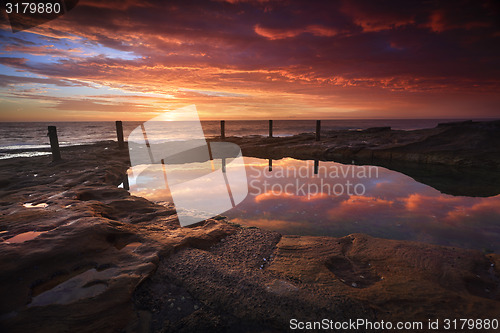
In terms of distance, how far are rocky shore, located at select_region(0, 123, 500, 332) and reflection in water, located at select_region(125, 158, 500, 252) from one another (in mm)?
865

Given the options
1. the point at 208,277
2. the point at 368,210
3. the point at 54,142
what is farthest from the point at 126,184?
the point at 368,210

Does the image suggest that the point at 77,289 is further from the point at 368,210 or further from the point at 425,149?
the point at 425,149

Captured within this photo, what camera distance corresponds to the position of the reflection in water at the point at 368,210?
4863 mm

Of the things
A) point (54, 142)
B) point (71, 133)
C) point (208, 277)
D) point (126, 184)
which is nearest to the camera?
point (208, 277)

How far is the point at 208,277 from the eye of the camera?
9.67 feet

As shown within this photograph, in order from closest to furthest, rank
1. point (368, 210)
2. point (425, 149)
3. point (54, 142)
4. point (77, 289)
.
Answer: point (77, 289)
point (368, 210)
point (54, 142)
point (425, 149)

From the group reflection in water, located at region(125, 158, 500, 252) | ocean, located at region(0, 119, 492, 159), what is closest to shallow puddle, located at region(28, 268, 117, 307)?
reflection in water, located at region(125, 158, 500, 252)

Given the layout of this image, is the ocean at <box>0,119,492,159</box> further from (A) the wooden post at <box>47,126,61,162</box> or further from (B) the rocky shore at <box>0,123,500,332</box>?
(B) the rocky shore at <box>0,123,500,332</box>

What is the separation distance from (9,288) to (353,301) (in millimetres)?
3771

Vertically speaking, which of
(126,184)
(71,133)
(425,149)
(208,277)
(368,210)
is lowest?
(368,210)

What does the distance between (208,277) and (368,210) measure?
15.8 ft

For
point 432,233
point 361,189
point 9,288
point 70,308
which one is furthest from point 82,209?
point 361,189

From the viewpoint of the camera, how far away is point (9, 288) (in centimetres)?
242

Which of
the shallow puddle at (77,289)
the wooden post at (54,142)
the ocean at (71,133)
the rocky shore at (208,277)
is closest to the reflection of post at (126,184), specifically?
the rocky shore at (208,277)
